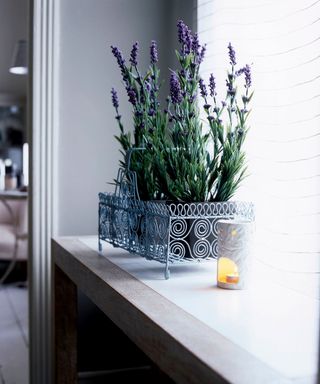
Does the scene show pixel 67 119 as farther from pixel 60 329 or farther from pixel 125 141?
pixel 60 329

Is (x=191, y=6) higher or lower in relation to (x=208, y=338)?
higher

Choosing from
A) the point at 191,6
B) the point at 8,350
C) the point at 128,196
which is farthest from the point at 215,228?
the point at 8,350

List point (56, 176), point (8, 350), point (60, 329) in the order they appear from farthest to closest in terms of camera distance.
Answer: point (8, 350)
point (56, 176)
point (60, 329)

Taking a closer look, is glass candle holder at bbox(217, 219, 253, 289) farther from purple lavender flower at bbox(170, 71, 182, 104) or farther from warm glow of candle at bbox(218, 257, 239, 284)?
purple lavender flower at bbox(170, 71, 182, 104)

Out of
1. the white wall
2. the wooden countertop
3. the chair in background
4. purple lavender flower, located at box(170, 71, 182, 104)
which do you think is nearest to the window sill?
the wooden countertop

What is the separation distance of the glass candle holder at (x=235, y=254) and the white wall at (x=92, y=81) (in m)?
1.01

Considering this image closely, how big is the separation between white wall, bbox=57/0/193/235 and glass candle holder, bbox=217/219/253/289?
3.33 feet

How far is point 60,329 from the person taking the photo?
6.18 feet

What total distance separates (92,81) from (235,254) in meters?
1.16

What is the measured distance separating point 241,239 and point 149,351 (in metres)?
0.36

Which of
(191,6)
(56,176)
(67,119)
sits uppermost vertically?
(191,6)

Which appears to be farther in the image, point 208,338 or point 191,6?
point 191,6

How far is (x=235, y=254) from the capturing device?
1.21m

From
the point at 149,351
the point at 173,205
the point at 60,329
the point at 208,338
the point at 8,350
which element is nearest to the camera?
the point at 208,338
